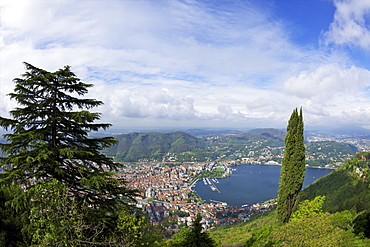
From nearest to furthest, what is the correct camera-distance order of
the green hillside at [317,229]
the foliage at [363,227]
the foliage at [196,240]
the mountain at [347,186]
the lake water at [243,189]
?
the green hillside at [317,229] → the foliage at [196,240] → the foliage at [363,227] → the mountain at [347,186] → the lake water at [243,189]

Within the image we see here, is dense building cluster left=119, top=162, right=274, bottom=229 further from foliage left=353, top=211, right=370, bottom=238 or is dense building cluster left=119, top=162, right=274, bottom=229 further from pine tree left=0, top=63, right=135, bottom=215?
pine tree left=0, top=63, right=135, bottom=215

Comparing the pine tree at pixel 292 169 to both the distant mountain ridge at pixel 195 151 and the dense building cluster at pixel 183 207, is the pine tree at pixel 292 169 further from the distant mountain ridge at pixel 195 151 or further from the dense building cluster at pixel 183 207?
the distant mountain ridge at pixel 195 151

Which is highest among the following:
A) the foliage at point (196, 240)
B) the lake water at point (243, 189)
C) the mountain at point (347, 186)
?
the foliage at point (196, 240)

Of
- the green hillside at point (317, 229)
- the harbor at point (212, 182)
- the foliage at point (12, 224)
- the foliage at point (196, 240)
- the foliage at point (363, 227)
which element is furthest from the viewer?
the harbor at point (212, 182)

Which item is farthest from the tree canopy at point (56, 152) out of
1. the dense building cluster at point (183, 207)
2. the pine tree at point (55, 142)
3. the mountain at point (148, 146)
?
Result: the mountain at point (148, 146)

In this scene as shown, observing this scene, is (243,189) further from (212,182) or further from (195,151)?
(195,151)
